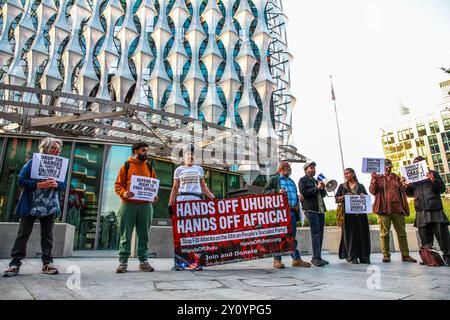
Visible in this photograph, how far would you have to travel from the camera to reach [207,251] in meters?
4.98

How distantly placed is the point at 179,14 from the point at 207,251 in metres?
39.0

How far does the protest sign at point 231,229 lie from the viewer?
495 cm

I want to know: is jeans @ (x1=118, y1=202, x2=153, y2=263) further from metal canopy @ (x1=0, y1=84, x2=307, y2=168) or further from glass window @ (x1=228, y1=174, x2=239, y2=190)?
metal canopy @ (x1=0, y1=84, x2=307, y2=168)

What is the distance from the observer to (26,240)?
4070mm

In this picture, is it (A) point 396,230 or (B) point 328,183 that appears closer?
(B) point 328,183

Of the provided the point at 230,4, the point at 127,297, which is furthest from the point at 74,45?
the point at 127,297

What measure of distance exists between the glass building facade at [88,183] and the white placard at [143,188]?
5.96 m

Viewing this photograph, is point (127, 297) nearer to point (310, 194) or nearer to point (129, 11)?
point (310, 194)

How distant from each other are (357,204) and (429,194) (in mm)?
1242

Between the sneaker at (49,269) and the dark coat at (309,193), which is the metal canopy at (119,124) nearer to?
the dark coat at (309,193)

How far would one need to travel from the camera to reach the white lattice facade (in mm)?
33938

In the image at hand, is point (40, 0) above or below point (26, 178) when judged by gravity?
above

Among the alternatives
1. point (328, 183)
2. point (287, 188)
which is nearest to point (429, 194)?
point (328, 183)

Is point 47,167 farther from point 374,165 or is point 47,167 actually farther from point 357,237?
point 374,165
